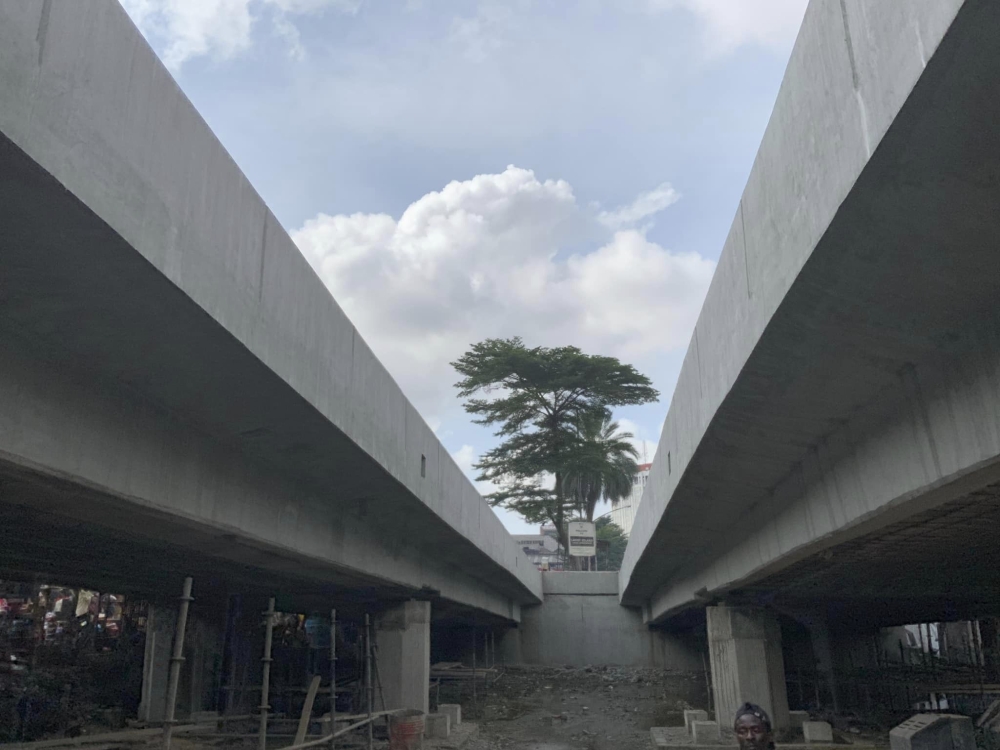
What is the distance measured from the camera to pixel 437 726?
15031mm

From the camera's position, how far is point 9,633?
16.1 metres

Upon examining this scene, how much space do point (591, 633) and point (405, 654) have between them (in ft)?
59.5

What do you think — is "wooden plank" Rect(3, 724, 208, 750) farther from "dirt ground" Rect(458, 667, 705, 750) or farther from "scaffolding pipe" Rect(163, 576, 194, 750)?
"dirt ground" Rect(458, 667, 705, 750)

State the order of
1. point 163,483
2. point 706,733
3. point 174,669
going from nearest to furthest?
point 163,483 < point 174,669 < point 706,733

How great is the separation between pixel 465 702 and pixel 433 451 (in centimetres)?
1363

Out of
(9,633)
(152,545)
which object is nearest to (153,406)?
(152,545)

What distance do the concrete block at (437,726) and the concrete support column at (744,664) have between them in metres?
5.24

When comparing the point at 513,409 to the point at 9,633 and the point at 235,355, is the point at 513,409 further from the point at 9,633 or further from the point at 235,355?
the point at 235,355

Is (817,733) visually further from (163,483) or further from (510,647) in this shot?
(510,647)

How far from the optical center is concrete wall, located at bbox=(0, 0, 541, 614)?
146 inches

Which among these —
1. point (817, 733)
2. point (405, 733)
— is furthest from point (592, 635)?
point (405, 733)

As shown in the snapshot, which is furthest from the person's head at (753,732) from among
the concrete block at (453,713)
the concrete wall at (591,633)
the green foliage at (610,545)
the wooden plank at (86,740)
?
the green foliage at (610,545)

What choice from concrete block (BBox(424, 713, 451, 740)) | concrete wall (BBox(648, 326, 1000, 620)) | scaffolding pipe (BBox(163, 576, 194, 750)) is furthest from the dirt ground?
scaffolding pipe (BBox(163, 576, 194, 750))

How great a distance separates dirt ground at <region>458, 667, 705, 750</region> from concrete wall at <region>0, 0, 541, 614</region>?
10056 mm
